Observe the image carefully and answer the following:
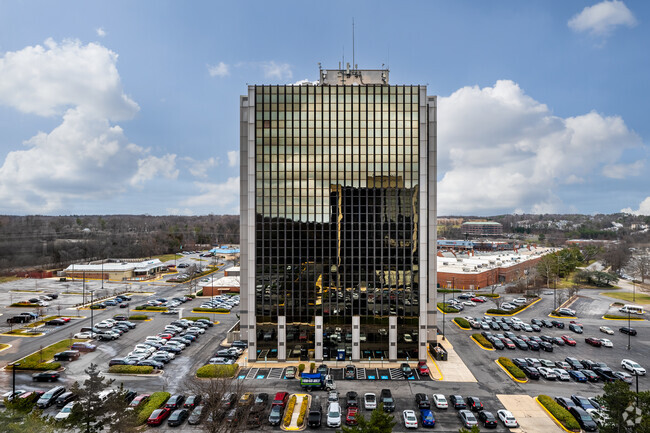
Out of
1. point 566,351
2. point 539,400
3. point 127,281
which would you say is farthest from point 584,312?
point 127,281

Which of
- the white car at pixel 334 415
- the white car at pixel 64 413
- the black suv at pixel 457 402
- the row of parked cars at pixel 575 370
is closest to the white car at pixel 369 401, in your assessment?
the white car at pixel 334 415

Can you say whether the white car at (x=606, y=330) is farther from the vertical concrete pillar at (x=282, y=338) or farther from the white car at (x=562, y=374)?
the vertical concrete pillar at (x=282, y=338)

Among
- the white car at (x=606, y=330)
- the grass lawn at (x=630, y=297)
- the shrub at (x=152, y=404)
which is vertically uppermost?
the shrub at (x=152, y=404)

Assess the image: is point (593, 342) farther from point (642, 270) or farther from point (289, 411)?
point (642, 270)

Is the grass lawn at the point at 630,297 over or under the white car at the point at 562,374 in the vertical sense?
under

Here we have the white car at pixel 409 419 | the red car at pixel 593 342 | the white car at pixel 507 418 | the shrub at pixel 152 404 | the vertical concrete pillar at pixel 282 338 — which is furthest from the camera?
the red car at pixel 593 342

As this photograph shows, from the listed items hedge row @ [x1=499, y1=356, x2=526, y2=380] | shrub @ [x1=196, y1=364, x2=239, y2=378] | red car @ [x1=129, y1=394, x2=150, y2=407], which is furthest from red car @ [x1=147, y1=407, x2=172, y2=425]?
hedge row @ [x1=499, y1=356, x2=526, y2=380]
